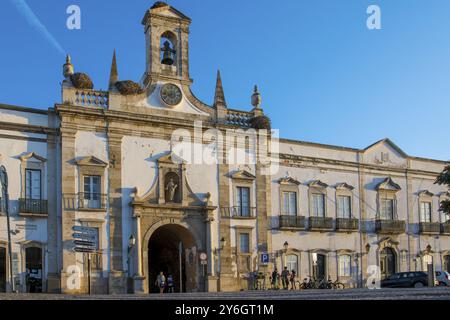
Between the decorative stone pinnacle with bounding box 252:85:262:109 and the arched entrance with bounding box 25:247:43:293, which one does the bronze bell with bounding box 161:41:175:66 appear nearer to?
the decorative stone pinnacle with bounding box 252:85:262:109

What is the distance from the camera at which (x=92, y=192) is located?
91.7ft

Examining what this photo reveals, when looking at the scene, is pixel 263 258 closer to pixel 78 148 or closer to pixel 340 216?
pixel 340 216

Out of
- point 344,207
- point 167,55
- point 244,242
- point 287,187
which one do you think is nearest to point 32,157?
point 167,55

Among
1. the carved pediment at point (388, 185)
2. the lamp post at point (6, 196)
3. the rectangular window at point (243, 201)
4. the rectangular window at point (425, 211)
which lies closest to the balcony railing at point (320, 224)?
the rectangular window at point (243, 201)

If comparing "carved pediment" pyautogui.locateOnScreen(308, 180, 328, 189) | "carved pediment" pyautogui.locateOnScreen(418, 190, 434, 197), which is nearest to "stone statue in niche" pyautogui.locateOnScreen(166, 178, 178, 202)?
"carved pediment" pyautogui.locateOnScreen(308, 180, 328, 189)

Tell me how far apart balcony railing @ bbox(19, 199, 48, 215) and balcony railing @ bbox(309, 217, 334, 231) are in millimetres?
14597

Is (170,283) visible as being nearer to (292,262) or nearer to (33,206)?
(292,262)

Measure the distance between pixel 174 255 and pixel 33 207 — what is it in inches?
337

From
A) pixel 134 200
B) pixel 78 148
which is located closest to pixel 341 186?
pixel 134 200

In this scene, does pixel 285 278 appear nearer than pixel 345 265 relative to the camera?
Yes

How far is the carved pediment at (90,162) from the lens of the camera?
27.6m

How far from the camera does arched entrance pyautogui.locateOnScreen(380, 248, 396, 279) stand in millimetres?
37312

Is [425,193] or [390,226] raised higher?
[425,193]

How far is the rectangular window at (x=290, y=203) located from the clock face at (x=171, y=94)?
7983 mm
